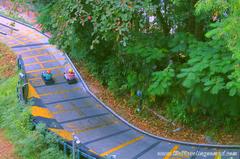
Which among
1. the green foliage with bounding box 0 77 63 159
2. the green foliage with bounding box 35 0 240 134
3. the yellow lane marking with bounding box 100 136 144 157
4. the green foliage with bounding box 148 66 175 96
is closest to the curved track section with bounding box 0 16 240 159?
the yellow lane marking with bounding box 100 136 144 157

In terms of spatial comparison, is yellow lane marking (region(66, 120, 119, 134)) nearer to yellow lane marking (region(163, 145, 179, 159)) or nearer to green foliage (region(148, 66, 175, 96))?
yellow lane marking (region(163, 145, 179, 159))

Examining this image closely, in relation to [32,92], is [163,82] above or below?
above

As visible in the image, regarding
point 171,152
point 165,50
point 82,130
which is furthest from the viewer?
point 82,130

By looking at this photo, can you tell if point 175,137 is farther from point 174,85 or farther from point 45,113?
point 45,113

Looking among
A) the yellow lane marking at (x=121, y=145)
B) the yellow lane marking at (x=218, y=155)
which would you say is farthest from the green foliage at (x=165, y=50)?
the yellow lane marking at (x=121, y=145)

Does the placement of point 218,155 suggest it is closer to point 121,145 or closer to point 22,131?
point 121,145

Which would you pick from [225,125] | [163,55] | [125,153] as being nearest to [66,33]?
[163,55]

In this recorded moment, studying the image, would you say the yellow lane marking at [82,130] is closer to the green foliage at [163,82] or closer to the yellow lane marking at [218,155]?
the green foliage at [163,82]

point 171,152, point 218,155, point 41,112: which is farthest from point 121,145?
point 41,112
